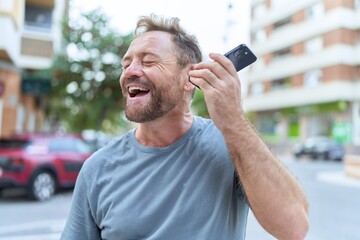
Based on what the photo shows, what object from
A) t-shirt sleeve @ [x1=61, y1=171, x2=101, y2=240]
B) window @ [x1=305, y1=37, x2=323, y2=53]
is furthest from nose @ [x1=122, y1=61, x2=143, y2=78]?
window @ [x1=305, y1=37, x2=323, y2=53]

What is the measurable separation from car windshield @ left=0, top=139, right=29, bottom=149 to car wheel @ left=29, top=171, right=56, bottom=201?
0.69 meters

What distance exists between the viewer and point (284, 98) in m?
35.9

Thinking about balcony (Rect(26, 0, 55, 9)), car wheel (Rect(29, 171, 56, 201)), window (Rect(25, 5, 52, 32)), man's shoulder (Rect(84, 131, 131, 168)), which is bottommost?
car wheel (Rect(29, 171, 56, 201))

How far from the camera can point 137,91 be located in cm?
166

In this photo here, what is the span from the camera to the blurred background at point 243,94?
26.6ft

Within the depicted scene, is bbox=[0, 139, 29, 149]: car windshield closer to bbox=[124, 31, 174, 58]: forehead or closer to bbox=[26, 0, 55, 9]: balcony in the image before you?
bbox=[124, 31, 174, 58]: forehead

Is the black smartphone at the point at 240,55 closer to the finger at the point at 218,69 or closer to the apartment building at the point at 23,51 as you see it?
the finger at the point at 218,69

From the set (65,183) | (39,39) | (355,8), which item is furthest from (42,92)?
(355,8)

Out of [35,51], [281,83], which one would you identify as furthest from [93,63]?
[281,83]

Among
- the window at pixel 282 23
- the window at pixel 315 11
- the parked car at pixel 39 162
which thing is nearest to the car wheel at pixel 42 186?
the parked car at pixel 39 162

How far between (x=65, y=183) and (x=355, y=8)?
2569 cm

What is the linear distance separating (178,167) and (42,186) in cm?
865

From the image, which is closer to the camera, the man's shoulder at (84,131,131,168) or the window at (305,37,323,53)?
the man's shoulder at (84,131,131,168)

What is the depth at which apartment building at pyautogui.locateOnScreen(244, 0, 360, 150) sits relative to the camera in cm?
2991
